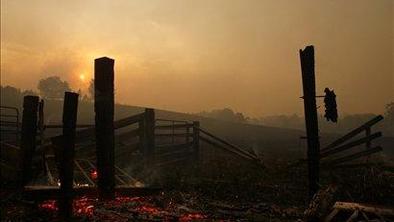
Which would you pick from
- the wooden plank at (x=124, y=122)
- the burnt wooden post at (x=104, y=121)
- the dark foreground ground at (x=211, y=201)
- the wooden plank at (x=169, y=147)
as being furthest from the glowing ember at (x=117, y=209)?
the wooden plank at (x=169, y=147)

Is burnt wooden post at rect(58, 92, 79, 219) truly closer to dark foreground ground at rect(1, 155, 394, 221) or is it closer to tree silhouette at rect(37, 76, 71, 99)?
dark foreground ground at rect(1, 155, 394, 221)

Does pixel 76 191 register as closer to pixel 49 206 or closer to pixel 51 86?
pixel 49 206

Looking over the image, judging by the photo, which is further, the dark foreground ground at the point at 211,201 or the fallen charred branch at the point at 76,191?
the dark foreground ground at the point at 211,201

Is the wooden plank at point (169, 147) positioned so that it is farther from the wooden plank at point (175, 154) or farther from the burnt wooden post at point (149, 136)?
the burnt wooden post at point (149, 136)

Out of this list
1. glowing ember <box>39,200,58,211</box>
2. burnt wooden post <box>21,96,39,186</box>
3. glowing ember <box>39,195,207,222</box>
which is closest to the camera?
glowing ember <box>39,195,207,222</box>

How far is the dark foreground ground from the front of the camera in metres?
8.98

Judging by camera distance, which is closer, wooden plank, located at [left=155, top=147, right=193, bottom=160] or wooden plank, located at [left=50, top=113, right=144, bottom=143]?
wooden plank, located at [left=50, top=113, right=144, bottom=143]

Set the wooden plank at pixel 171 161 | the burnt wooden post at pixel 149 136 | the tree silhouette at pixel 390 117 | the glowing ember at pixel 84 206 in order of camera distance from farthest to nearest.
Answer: the tree silhouette at pixel 390 117 < the wooden plank at pixel 171 161 < the burnt wooden post at pixel 149 136 < the glowing ember at pixel 84 206

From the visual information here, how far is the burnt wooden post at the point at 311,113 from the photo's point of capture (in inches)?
409

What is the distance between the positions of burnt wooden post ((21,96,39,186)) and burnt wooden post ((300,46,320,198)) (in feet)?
23.6

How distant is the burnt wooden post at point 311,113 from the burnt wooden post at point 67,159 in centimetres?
564

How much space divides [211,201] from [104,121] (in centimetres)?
432

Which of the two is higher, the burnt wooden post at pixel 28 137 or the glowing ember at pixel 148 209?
the burnt wooden post at pixel 28 137

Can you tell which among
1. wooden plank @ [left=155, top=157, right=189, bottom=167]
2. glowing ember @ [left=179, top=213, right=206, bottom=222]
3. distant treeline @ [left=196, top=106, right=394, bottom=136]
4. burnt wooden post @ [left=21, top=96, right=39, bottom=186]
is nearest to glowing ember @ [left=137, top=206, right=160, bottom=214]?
glowing ember @ [left=179, top=213, right=206, bottom=222]
